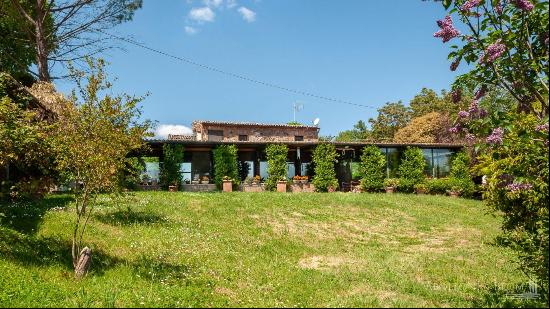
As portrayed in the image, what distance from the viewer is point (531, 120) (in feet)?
23.9

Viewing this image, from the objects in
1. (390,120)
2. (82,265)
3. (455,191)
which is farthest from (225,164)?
(390,120)

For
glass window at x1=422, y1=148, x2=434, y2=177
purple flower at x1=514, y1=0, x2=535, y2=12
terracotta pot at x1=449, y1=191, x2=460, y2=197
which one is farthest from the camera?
glass window at x1=422, y1=148, x2=434, y2=177

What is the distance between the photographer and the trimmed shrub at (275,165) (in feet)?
103

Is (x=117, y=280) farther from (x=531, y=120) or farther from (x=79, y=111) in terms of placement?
(x=531, y=120)

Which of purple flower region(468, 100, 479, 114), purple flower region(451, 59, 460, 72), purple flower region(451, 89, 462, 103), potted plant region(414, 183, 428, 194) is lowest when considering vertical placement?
potted plant region(414, 183, 428, 194)

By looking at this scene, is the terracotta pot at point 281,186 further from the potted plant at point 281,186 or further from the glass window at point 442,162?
the glass window at point 442,162

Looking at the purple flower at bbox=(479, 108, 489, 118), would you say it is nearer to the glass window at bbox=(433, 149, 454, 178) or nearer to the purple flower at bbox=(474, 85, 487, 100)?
the purple flower at bbox=(474, 85, 487, 100)

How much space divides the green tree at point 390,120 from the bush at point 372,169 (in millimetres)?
27575

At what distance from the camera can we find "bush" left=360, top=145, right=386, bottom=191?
3269 cm

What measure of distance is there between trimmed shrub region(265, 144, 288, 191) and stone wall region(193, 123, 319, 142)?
11.4 metres

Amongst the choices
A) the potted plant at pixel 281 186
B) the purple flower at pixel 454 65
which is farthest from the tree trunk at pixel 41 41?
the purple flower at pixel 454 65

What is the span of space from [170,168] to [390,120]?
40.1 metres

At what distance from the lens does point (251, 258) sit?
40.4ft

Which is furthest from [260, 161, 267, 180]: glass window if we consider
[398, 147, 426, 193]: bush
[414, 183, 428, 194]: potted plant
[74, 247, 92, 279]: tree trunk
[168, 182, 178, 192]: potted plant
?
[74, 247, 92, 279]: tree trunk
